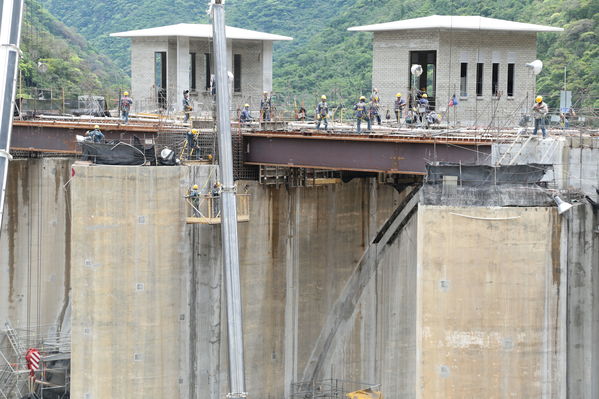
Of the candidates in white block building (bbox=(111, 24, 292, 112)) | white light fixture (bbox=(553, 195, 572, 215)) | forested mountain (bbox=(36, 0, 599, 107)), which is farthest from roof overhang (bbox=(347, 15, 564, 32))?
white light fixture (bbox=(553, 195, 572, 215))

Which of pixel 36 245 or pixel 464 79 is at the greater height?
pixel 464 79

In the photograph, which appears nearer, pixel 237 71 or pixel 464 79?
pixel 464 79

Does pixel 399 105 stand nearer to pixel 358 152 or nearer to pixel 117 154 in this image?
pixel 358 152

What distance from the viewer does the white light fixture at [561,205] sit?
38562mm

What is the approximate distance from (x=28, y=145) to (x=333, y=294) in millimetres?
15857

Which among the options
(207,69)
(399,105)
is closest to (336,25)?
(207,69)

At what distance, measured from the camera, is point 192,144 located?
5131cm

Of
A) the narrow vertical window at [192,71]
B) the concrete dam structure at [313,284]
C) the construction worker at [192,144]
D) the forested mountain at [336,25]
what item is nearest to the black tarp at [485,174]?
the concrete dam structure at [313,284]

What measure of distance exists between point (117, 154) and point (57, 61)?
61566mm

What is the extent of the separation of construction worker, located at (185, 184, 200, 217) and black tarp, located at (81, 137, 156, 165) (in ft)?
6.28

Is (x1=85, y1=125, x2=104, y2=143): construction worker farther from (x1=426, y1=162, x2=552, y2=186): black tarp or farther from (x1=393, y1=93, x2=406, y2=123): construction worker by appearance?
(x1=426, y1=162, x2=552, y2=186): black tarp

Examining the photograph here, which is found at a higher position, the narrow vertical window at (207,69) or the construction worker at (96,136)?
the narrow vertical window at (207,69)

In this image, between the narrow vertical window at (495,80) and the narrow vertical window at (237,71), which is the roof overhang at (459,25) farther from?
the narrow vertical window at (237,71)

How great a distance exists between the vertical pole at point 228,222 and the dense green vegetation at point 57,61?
43.7 m
